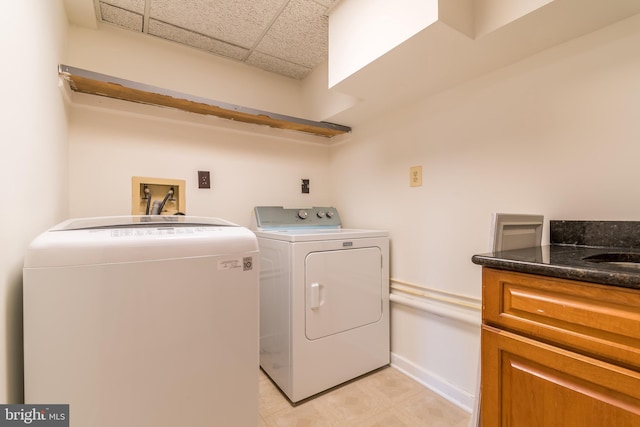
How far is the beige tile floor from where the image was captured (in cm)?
150

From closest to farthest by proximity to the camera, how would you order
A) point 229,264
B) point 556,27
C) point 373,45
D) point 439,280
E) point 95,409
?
point 95,409 < point 229,264 < point 556,27 < point 373,45 < point 439,280

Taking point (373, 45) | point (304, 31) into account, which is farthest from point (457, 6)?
point (304, 31)

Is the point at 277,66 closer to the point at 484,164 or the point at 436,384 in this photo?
the point at 484,164

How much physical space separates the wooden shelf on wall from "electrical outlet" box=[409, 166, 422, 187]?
76 centimetres

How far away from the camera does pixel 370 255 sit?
6.27 ft

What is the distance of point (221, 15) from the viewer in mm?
1686

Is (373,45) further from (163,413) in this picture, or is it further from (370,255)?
(163,413)

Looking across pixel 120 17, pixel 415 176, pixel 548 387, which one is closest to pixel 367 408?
pixel 548 387

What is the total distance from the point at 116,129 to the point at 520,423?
2450 mm

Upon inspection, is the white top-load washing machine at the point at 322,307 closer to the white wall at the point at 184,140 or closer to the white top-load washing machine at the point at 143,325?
the white wall at the point at 184,140

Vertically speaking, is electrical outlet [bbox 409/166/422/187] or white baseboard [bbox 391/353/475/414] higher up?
electrical outlet [bbox 409/166/422/187]

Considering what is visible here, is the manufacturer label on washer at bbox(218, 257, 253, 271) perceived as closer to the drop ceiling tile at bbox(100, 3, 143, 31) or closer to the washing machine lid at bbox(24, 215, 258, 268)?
the washing machine lid at bbox(24, 215, 258, 268)

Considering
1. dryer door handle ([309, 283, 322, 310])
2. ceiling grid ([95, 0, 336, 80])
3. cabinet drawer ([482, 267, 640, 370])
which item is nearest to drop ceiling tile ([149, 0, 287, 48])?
ceiling grid ([95, 0, 336, 80])

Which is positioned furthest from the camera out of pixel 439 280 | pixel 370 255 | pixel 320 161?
pixel 320 161
